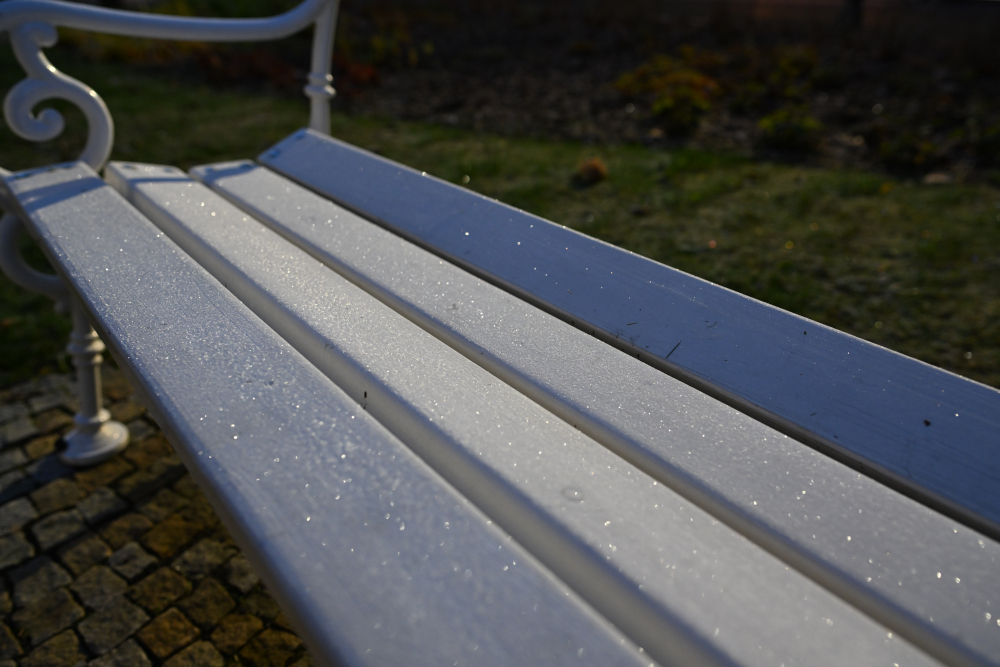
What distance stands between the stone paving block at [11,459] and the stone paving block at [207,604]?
92 centimetres

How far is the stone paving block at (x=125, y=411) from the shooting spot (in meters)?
2.29

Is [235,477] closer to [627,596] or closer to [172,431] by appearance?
[172,431]

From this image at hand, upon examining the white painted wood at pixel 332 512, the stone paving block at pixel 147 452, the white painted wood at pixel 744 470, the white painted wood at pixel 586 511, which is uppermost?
the white painted wood at pixel 744 470

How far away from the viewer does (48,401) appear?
236 centimetres

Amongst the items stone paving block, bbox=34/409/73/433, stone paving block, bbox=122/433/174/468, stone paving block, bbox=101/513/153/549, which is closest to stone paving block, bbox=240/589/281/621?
stone paving block, bbox=101/513/153/549

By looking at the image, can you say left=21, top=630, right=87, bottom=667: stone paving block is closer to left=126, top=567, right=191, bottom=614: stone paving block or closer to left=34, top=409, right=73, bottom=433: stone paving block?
left=126, top=567, right=191, bottom=614: stone paving block

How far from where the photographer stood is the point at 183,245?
53.3 inches

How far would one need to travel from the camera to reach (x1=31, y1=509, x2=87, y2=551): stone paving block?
5.86ft

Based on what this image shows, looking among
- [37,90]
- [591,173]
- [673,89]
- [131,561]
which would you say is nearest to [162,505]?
[131,561]

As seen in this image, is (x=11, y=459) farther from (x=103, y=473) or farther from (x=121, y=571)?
(x=121, y=571)

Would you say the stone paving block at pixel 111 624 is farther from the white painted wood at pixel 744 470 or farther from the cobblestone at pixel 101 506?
the white painted wood at pixel 744 470

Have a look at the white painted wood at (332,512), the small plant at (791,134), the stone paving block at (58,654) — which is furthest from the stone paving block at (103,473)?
the small plant at (791,134)

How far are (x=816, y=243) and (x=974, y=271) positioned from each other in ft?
2.29

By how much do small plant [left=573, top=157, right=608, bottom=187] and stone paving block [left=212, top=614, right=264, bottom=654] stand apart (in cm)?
317
